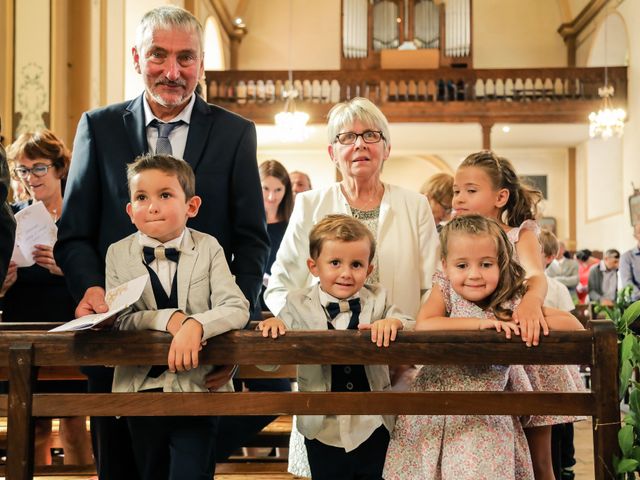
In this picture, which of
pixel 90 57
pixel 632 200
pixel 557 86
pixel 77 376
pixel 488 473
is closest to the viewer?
pixel 488 473

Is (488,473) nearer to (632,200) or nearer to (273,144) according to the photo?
(632,200)

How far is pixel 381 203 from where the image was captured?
10.3 feet

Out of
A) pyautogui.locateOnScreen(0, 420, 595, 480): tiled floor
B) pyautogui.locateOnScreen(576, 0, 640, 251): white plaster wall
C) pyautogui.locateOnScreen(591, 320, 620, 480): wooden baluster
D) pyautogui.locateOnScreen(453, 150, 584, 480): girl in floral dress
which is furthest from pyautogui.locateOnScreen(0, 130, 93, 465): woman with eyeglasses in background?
pyautogui.locateOnScreen(576, 0, 640, 251): white plaster wall

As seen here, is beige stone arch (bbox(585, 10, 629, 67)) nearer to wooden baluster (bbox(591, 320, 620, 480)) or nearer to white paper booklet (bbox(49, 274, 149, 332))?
wooden baluster (bbox(591, 320, 620, 480))

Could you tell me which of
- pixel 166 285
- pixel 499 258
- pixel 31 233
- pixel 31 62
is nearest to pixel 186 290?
pixel 166 285

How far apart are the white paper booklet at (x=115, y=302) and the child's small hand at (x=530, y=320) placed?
3.59 feet

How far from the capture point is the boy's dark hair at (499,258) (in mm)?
2697

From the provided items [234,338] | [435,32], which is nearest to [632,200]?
[435,32]

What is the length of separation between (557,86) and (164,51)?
17981 millimetres

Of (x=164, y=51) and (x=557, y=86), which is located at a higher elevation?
(x=557, y=86)

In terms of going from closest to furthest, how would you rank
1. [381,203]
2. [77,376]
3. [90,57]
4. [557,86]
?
[381,203] → [77,376] → [90,57] → [557,86]

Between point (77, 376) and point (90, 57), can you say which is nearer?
point (77, 376)

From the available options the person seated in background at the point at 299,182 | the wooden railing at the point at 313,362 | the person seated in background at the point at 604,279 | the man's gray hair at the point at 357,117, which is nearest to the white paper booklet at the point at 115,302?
the wooden railing at the point at 313,362

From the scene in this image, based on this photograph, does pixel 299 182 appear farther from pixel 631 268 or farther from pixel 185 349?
pixel 631 268
